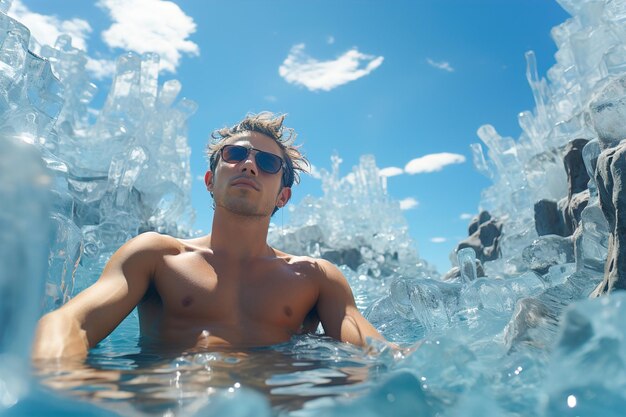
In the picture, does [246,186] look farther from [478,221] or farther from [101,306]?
[478,221]

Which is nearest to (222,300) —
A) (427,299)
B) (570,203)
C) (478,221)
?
(427,299)

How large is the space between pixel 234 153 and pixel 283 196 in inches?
23.2

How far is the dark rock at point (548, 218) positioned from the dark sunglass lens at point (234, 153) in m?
7.48

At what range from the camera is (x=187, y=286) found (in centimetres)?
254

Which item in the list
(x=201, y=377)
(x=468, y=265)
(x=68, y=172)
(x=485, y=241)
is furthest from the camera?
(x=485, y=241)

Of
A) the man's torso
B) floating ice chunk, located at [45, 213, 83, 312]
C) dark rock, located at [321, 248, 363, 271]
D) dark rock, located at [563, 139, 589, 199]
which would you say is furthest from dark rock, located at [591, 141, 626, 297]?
dark rock, located at [321, 248, 363, 271]

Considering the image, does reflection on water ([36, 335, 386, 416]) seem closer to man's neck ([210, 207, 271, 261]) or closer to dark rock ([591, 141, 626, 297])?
man's neck ([210, 207, 271, 261])

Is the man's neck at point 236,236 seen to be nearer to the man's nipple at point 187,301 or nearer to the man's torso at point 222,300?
→ the man's torso at point 222,300

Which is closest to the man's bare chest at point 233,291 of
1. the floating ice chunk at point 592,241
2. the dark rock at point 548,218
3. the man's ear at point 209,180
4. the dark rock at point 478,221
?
the man's ear at point 209,180

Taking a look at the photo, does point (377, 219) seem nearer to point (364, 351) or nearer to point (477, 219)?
point (477, 219)

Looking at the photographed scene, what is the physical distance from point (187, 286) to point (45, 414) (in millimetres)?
1507

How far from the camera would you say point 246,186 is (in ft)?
9.96

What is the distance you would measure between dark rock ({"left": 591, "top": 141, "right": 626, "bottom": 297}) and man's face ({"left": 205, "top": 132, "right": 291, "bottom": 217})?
2.07 m

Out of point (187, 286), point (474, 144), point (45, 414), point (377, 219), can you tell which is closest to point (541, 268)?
point (187, 286)
